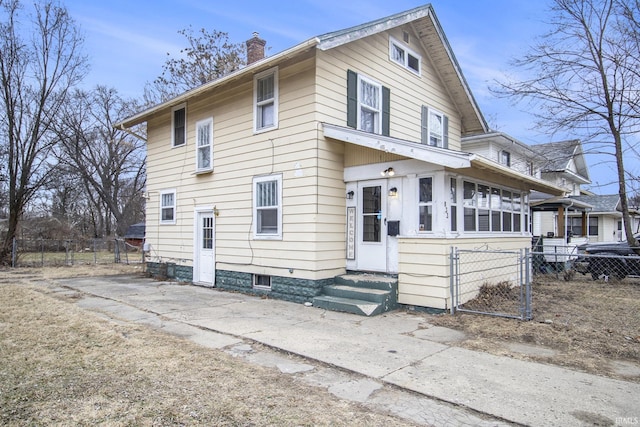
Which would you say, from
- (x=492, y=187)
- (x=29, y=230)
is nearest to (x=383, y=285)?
(x=492, y=187)

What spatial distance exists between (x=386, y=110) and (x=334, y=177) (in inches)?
106

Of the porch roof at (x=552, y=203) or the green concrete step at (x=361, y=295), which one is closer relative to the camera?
the green concrete step at (x=361, y=295)

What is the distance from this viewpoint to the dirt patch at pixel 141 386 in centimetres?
327

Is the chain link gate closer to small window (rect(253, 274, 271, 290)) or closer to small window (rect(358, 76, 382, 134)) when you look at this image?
small window (rect(358, 76, 382, 134))

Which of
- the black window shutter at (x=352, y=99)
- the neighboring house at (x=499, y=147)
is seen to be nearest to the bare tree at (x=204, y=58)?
the neighboring house at (x=499, y=147)

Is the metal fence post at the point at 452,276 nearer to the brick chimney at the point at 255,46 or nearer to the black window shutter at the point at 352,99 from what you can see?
the black window shutter at the point at 352,99

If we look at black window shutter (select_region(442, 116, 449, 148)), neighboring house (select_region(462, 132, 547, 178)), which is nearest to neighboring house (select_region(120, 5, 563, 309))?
black window shutter (select_region(442, 116, 449, 148))

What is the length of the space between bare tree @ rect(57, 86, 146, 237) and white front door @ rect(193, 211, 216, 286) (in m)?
20.9

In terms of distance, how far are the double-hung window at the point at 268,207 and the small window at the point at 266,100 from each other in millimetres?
1239

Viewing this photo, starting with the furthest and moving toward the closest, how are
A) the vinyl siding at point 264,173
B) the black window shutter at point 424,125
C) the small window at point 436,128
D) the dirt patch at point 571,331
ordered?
the small window at point 436,128 → the black window shutter at point 424,125 → the vinyl siding at point 264,173 → the dirt patch at point 571,331

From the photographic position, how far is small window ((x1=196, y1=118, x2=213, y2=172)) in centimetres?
1077

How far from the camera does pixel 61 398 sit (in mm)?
3605

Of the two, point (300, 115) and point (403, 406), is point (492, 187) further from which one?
point (403, 406)

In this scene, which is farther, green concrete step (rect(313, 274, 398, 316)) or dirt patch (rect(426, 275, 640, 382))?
green concrete step (rect(313, 274, 398, 316))
